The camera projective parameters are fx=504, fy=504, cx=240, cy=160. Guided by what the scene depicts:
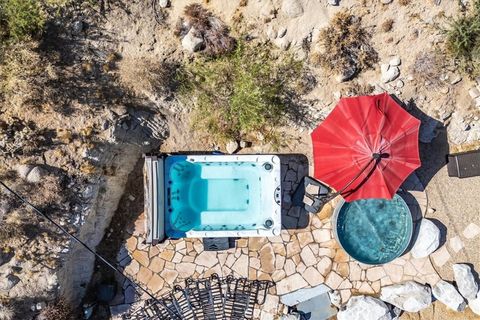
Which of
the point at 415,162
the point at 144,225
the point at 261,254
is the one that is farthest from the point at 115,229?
the point at 415,162

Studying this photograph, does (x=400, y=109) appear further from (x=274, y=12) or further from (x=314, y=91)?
(x=274, y=12)

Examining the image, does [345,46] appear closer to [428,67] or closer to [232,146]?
[428,67]

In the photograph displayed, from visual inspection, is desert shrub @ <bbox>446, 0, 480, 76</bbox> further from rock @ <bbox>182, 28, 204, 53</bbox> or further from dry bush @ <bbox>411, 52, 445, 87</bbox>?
rock @ <bbox>182, 28, 204, 53</bbox>

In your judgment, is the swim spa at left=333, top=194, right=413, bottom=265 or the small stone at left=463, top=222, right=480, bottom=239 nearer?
the swim spa at left=333, top=194, right=413, bottom=265

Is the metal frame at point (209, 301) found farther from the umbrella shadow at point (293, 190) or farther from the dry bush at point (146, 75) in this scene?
the dry bush at point (146, 75)

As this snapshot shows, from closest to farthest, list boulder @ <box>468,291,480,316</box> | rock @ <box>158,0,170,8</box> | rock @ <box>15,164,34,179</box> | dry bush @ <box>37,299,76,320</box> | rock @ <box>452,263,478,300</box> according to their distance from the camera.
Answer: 1. rock @ <box>15,164,34,179</box>
2. dry bush @ <box>37,299,76,320</box>
3. rock @ <box>158,0,170,8</box>
4. rock @ <box>452,263,478,300</box>
5. boulder @ <box>468,291,480,316</box>

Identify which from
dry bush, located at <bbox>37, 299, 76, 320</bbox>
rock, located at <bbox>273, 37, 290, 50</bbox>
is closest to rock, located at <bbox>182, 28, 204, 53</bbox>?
rock, located at <bbox>273, 37, 290, 50</bbox>

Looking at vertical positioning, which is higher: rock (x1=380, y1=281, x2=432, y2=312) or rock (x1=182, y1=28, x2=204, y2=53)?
rock (x1=182, y1=28, x2=204, y2=53)

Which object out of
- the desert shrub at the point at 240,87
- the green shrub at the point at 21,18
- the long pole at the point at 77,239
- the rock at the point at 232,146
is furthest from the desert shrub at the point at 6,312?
the rock at the point at 232,146
